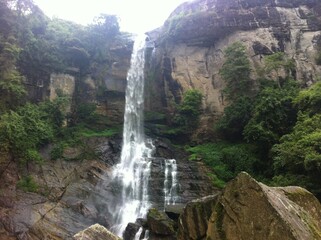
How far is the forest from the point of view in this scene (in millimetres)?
21000

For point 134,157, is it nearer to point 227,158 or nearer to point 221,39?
point 227,158

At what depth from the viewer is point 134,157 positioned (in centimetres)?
2712

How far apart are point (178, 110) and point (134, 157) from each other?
6.84 m

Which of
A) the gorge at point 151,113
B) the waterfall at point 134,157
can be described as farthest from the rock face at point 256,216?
the waterfall at point 134,157

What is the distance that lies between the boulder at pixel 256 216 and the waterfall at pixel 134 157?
14975mm

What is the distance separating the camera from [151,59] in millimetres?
35812

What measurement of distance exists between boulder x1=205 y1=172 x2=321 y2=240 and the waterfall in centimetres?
1497

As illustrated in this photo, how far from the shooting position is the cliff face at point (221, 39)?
106ft

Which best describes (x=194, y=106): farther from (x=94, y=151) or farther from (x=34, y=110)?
(x=34, y=110)

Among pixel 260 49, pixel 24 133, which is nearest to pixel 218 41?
pixel 260 49

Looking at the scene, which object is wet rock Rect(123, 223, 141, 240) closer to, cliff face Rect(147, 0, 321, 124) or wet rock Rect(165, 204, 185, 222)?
wet rock Rect(165, 204, 185, 222)

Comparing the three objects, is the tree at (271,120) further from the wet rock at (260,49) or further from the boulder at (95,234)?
the boulder at (95,234)

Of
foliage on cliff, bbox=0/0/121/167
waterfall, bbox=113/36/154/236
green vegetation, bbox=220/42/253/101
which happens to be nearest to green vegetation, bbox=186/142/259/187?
waterfall, bbox=113/36/154/236

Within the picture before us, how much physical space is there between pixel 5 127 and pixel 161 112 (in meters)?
14.9
